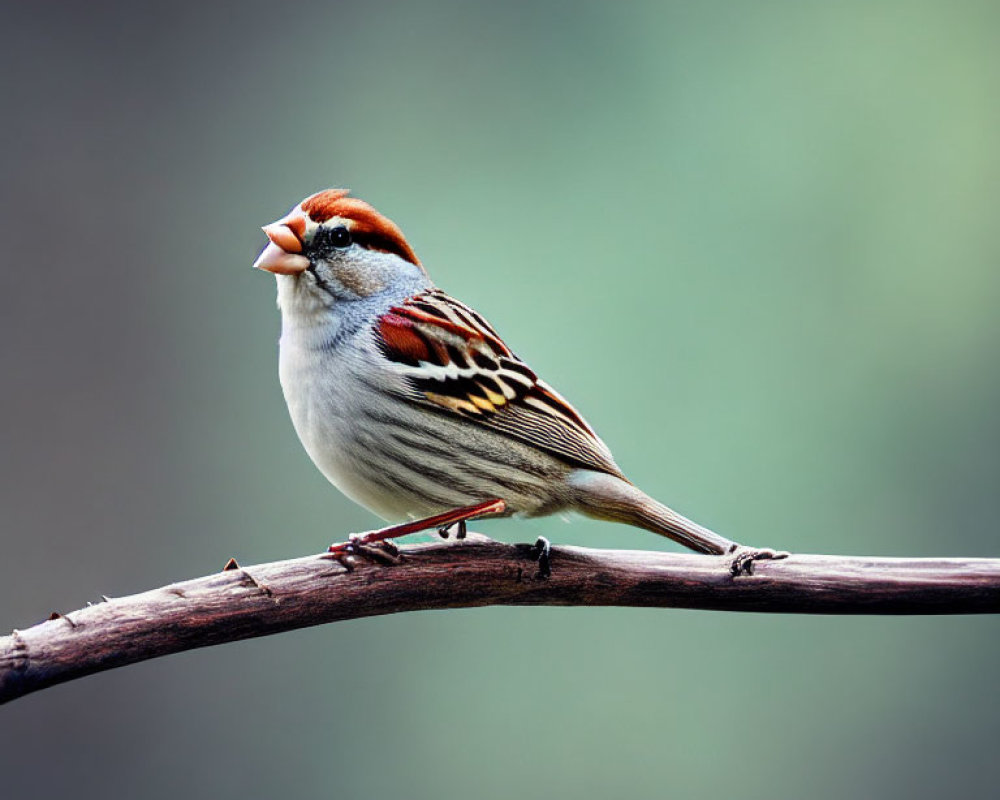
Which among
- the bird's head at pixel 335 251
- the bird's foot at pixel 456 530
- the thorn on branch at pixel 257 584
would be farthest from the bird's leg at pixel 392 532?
the bird's head at pixel 335 251

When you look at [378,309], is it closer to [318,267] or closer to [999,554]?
[318,267]

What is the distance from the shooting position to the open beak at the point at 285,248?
5.00 feet

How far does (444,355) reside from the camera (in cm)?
169

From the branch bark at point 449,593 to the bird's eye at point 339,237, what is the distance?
1.66ft

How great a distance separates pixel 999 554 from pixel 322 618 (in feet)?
5.43

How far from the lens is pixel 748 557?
1583 millimetres

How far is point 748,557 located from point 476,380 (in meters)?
0.53

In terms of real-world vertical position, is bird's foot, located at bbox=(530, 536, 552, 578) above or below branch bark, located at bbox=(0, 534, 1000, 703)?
above

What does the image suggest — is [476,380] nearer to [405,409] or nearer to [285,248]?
[405,409]

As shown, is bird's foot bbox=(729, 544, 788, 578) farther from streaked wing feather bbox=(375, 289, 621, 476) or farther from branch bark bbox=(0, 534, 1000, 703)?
streaked wing feather bbox=(375, 289, 621, 476)

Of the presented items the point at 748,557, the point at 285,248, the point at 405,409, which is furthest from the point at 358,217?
the point at 748,557

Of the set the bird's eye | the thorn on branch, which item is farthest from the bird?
the thorn on branch

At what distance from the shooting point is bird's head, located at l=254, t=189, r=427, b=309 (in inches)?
62.2

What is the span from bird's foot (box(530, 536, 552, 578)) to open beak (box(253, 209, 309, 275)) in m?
0.59
